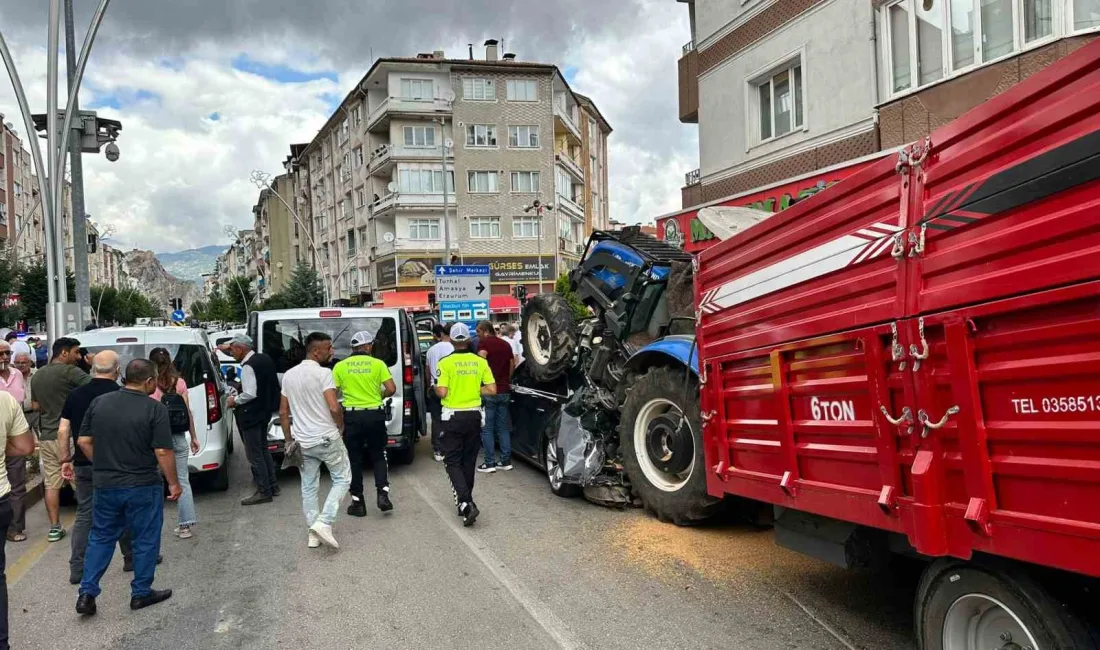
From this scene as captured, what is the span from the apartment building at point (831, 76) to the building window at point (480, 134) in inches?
1223

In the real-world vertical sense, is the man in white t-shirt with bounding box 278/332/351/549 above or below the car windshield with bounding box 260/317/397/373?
below

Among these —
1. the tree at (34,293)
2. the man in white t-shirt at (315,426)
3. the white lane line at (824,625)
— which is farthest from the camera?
the tree at (34,293)

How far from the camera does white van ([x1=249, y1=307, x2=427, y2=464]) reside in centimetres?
891

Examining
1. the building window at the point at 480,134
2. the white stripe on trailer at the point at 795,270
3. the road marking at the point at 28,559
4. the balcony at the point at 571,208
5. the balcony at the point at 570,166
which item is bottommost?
the road marking at the point at 28,559

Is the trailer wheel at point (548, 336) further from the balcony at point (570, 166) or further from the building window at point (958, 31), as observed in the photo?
the balcony at point (570, 166)

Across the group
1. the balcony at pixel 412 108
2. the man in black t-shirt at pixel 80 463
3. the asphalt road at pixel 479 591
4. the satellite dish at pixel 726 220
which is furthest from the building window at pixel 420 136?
the man in black t-shirt at pixel 80 463

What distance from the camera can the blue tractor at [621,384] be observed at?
596cm

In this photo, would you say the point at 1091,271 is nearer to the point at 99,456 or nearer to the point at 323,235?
the point at 99,456

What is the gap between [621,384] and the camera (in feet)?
22.9

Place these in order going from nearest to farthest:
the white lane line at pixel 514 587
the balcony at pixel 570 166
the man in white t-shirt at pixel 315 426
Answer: the white lane line at pixel 514 587
the man in white t-shirt at pixel 315 426
the balcony at pixel 570 166

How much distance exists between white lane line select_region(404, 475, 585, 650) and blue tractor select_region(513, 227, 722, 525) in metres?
1.21

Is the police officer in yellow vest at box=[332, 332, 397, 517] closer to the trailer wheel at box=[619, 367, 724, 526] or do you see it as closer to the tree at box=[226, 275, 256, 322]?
the trailer wheel at box=[619, 367, 724, 526]

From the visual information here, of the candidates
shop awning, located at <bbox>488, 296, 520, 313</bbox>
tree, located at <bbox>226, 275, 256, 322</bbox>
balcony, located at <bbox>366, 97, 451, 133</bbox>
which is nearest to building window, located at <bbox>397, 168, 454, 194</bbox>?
balcony, located at <bbox>366, 97, 451, 133</bbox>

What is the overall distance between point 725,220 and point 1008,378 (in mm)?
3670
